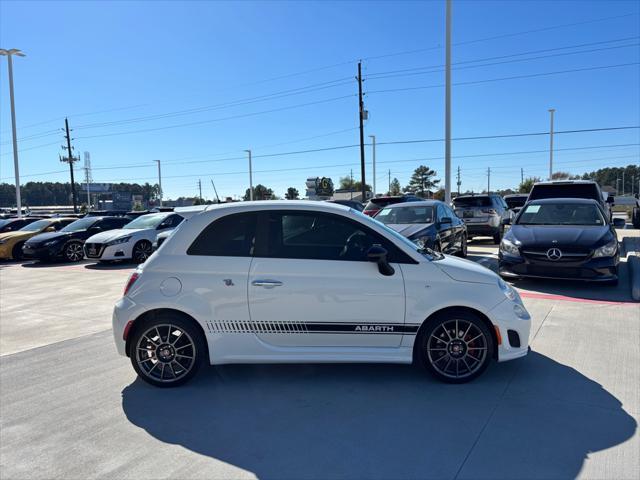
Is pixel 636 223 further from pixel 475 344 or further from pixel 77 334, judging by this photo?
pixel 77 334

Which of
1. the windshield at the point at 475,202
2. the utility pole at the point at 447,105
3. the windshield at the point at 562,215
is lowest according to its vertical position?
the windshield at the point at 562,215

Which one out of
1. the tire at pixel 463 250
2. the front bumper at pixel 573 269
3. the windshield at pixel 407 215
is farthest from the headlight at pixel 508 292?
the tire at pixel 463 250

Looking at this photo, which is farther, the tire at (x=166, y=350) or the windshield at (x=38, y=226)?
the windshield at (x=38, y=226)

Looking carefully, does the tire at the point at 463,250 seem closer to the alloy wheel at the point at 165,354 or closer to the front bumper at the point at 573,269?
the front bumper at the point at 573,269

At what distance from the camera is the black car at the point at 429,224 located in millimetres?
9992

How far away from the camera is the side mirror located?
4000 mm

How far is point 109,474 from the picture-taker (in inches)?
116

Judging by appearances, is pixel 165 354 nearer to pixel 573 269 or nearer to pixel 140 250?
pixel 573 269

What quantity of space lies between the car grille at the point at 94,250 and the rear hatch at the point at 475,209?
37.4ft

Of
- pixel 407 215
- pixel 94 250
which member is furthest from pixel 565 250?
pixel 94 250

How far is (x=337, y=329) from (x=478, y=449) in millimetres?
1481

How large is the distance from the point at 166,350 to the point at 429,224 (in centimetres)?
735

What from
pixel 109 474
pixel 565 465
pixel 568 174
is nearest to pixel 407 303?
pixel 565 465

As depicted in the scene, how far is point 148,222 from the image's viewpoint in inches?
580
